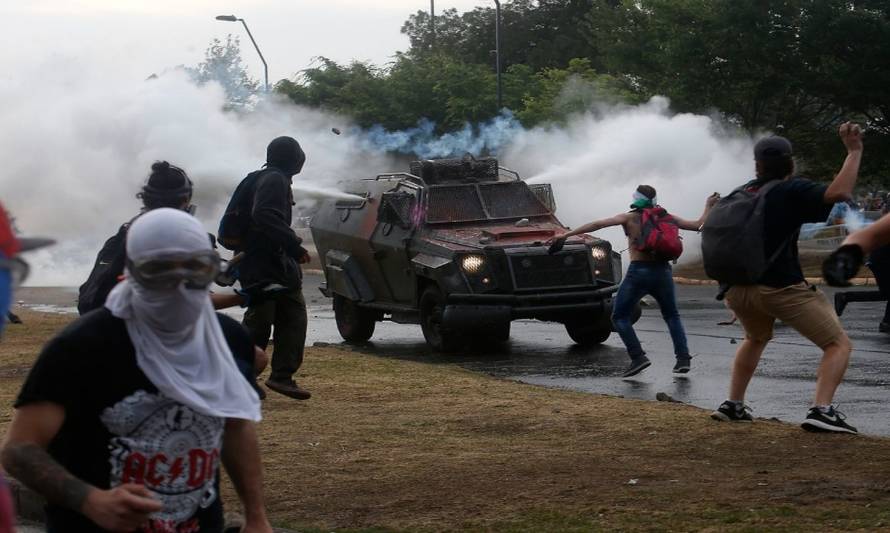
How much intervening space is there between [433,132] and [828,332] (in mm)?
31181

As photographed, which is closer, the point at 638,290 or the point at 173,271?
the point at 173,271

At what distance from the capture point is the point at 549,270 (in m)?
15.9

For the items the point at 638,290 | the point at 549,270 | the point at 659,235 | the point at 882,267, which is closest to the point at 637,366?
the point at 638,290

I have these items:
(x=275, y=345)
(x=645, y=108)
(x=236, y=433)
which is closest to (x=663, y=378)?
(x=275, y=345)

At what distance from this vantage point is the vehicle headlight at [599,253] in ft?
53.5

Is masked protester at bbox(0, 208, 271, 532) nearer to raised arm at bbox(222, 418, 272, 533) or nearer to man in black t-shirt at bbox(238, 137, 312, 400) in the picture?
raised arm at bbox(222, 418, 272, 533)

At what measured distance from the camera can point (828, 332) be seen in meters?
8.63

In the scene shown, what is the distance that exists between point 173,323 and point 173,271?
121 mm

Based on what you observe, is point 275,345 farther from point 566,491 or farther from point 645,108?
point 645,108

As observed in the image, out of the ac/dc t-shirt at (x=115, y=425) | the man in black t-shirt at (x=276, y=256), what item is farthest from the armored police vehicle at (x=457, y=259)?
the ac/dc t-shirt at (x=115, y=425)

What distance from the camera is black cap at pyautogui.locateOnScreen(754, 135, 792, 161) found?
8664 millimetres

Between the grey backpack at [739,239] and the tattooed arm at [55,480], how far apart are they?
5.40 metres

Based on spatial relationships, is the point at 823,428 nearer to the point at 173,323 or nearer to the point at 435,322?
the point at 173,323

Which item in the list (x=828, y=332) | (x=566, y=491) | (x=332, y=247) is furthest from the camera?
(x=332, y=247)
